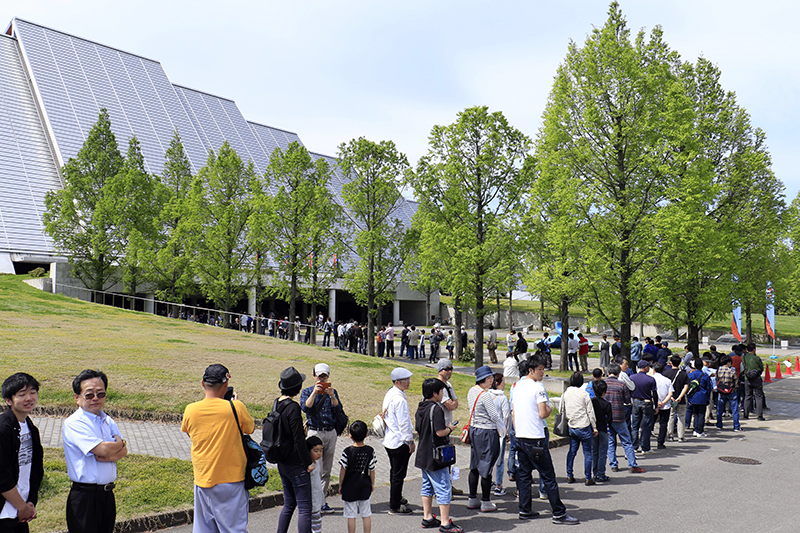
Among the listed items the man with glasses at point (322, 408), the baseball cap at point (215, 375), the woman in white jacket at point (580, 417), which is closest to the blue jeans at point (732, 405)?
the woman in white jacket at point (580, 417)

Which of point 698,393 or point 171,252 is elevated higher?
point 171,252

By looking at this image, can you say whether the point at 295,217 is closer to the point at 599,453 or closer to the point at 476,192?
the point at 476,192

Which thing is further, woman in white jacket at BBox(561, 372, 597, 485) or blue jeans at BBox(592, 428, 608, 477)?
blue jeans at BBox(592, 428, 608, 477)

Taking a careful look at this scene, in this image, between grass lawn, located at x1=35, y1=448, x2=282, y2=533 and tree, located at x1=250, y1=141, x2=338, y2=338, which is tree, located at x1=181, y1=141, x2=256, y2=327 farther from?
grass lawn, located at x1=35, y1=448, x2=282, y2=533

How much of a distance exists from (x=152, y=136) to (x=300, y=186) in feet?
101

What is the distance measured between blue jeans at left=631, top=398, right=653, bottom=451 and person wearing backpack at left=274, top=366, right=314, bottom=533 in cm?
770

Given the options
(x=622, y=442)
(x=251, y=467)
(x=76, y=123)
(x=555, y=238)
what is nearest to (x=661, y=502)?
(x=622, y=442)

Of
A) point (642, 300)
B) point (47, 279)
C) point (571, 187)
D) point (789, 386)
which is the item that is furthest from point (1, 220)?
point (789, 386)

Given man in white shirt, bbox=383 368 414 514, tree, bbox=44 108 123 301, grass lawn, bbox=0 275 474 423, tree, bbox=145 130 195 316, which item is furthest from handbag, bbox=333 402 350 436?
tree, bbox=44 108 123 301

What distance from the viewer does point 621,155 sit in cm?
1722

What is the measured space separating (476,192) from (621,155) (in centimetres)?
620

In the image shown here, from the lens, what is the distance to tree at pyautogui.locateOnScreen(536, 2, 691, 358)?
54.1 feet

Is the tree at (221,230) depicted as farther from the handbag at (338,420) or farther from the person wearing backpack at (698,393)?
the handbag at (338,420)

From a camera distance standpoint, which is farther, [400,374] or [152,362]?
[152,362]
